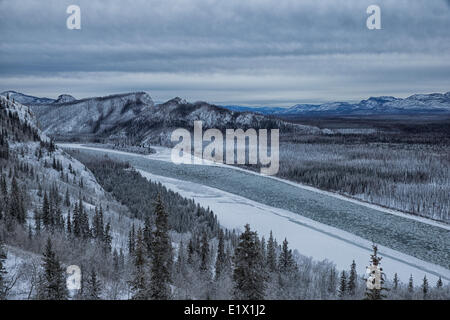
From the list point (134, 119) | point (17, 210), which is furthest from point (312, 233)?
point (134, 119)

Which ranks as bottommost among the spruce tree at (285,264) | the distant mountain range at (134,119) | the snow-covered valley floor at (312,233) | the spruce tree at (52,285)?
the snow-covered valley floor at (312,233)

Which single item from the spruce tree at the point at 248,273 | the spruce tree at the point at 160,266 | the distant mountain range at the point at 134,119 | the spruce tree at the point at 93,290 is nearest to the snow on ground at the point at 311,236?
the spruce tree at the point at 248,273

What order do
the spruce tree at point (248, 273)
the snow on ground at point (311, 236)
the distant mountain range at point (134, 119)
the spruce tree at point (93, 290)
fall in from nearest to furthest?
the spruce tree at point (93, 290) → the spruce tree at point (248, 273) → the snow on ground at point (311, 236) → the distant mountain range at point (134, 119)

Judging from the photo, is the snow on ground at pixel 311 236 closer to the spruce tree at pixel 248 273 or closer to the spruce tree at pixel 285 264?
the spruce tree at pixel 285 264

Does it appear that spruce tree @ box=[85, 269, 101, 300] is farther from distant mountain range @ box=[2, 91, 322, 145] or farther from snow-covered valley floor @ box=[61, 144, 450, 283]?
distant mountain range @ box=[2, 91, 322, 145]
